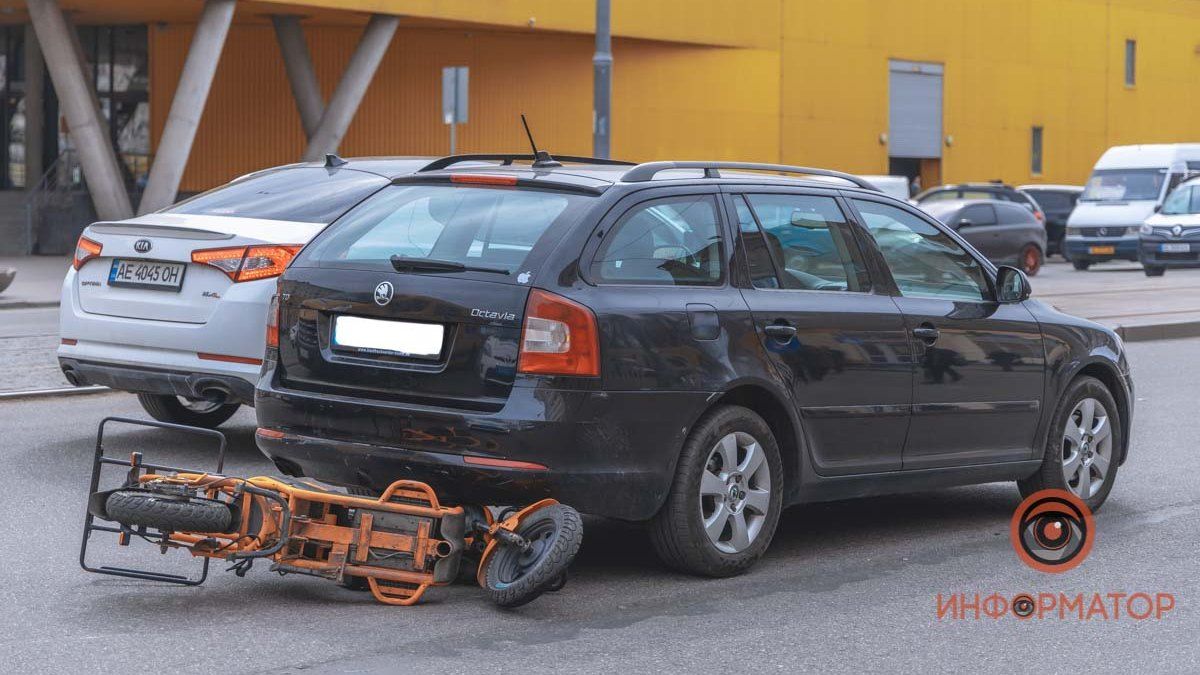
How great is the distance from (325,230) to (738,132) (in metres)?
34.0

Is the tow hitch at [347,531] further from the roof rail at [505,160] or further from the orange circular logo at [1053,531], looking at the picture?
the orange circular logo at [1053,531]

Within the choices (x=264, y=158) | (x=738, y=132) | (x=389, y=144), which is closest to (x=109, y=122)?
(x=264, y=158)

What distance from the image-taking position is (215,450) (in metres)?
9.29

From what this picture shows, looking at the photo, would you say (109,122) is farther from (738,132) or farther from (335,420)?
(335,420)

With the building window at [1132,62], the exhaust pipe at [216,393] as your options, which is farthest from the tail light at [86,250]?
the building window at [1132,62]

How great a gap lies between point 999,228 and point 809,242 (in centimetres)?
2425

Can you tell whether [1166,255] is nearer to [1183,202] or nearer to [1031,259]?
[1183,202]

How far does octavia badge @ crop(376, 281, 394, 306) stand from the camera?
6.07m

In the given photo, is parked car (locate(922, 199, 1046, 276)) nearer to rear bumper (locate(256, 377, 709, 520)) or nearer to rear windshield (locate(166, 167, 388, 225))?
rear windshield (locate(166, 167, 388, 225))

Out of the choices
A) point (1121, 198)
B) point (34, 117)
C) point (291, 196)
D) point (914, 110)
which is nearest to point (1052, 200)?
point (1121, 198)

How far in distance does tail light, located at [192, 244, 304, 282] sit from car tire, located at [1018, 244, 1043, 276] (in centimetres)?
2381

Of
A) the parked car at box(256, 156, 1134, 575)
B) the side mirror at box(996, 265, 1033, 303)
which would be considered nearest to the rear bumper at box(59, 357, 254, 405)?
the parked car at box(256, 156, 1134, 575)

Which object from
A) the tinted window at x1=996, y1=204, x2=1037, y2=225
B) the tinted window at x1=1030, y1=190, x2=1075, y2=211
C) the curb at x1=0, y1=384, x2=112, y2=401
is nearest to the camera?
the curb at x1=0, y1=384, x2=112, y2=401

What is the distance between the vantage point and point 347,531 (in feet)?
18.9
